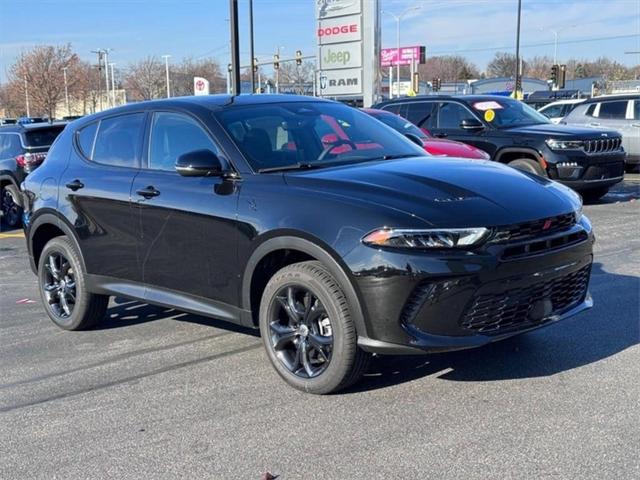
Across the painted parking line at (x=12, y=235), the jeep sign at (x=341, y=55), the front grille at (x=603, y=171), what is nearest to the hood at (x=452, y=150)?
the front grille at (x=603, y=171)

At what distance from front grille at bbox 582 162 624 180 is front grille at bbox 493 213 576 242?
26.9 ft

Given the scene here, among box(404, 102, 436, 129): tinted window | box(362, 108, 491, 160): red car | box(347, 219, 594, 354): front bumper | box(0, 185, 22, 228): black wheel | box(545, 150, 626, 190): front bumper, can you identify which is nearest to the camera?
box(347, 219, 594, 354): front bumper

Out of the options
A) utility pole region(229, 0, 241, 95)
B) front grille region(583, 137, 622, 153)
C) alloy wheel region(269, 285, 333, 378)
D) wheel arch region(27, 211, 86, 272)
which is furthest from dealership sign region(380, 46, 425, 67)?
alloy wheel region(269, 285, 333, 378)

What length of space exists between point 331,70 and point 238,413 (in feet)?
64.3

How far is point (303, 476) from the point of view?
3277mm

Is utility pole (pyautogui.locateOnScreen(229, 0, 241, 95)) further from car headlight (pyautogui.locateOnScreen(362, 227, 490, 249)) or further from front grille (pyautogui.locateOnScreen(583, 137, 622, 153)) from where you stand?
car headlight (pyautogui.locateOnScreen(362, 227, 490, 249))

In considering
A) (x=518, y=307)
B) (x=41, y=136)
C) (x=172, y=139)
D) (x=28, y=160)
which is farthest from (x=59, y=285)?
(x=41, y=136)

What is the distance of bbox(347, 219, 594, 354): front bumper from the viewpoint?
3.72 m

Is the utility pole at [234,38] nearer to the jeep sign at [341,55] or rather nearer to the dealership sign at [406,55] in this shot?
the jeep sign at [341,55]

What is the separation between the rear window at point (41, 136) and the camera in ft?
43.0


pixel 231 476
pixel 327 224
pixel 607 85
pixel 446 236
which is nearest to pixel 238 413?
pixel 231 476

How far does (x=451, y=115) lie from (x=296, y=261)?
9237mm

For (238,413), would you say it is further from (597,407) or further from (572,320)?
(572,320)

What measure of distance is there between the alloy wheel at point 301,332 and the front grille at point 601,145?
353 inches
